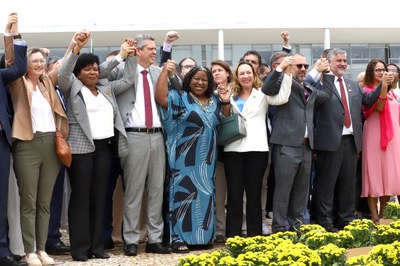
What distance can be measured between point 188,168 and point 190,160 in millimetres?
87

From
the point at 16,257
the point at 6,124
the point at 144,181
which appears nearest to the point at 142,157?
the point at 144,181

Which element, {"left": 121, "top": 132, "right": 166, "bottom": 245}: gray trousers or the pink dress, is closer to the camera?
{"left": 121, "top": 132, "right": 166, "bottom": 245}: gray trousers

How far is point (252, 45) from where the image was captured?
99.2ft

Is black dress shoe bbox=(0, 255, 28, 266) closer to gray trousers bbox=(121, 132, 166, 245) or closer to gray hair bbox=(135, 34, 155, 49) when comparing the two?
gray trousers bbox=(121, 132, 166, 245)

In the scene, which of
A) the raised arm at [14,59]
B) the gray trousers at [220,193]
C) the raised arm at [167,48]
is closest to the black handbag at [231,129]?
the gray trousers at [220,193]

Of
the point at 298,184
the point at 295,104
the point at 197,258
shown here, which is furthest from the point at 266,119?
the point at 197,258

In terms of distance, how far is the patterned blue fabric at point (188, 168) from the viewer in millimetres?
6758

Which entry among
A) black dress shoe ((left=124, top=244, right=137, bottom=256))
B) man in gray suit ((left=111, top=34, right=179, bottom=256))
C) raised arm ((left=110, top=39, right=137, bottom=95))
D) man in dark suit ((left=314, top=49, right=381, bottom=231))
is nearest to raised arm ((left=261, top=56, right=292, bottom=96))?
man in dark suit ((left=314, top=49, right=381, bottom=231))

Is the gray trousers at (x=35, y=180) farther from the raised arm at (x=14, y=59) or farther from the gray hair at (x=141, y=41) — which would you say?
the gray hair at (x=141, y=41)

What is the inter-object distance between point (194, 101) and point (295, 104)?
3.82ft

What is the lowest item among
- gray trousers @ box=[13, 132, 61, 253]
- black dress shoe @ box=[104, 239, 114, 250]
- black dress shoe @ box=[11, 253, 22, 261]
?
black dress shoe @ box=[104, 239, 114, 250]

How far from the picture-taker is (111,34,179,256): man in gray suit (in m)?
6.55

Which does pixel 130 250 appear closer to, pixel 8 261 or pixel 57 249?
pixel 57 249

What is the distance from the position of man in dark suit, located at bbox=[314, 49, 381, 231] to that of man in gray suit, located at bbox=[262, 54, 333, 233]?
354 mm
